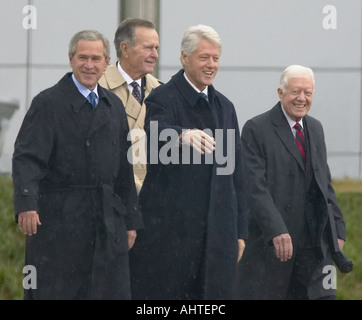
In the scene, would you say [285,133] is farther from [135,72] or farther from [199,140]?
[199,140]

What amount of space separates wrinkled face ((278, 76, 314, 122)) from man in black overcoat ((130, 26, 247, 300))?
1.91ft

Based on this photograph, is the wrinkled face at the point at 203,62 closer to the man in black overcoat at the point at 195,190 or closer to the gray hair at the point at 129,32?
the man in black overcoat at the point at 195,190

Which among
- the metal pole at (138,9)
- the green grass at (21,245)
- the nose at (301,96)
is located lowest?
the green grass at (21,245)

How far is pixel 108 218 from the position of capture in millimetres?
6777

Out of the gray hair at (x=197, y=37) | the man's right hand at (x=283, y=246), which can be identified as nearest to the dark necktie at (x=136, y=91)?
the gray hair at (x=197, y=37)

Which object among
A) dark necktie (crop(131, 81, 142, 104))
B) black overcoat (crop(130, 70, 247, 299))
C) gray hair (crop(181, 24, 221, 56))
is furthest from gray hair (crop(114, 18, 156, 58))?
gray hair (crop(181, 24, 221, 56))

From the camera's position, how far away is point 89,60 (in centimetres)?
668

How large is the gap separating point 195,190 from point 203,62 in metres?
0.72

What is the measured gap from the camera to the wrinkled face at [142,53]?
24.2 ft

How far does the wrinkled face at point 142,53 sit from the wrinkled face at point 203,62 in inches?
20.3
